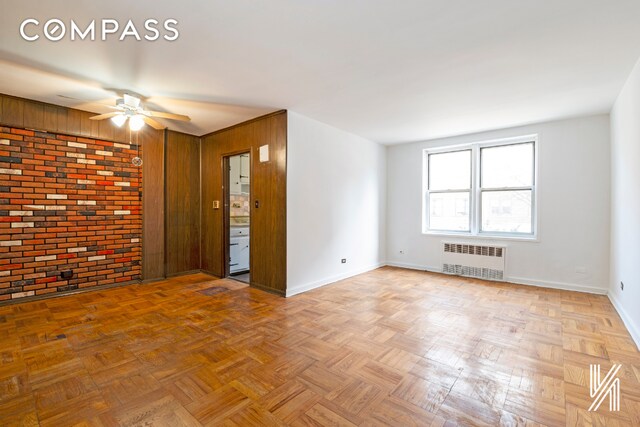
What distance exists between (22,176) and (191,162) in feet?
6.98

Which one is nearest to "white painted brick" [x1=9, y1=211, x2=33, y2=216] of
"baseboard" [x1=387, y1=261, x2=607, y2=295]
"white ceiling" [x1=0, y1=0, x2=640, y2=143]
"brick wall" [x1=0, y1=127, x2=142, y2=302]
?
"brick wall" [x1=0, y1=127, x2=142, y2=302]

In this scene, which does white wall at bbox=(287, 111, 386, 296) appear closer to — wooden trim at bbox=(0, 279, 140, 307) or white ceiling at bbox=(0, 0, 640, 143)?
white ceiling at bbox=(0, 0, 640, 143)

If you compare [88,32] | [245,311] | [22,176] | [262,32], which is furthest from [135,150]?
[262,32]

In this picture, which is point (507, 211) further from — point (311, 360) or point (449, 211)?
point (311, 360)

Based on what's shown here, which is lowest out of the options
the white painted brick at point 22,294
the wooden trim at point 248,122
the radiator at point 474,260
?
the white painted brick at point 22,294

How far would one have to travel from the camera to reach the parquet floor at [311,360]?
166cm

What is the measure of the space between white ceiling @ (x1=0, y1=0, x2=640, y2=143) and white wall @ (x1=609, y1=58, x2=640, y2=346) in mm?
266

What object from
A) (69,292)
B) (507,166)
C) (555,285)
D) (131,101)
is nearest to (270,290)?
(69,292)

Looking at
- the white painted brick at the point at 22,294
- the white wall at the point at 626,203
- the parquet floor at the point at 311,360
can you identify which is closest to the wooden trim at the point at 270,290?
the parquet floor at the point at 311,360

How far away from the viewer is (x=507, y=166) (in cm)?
475

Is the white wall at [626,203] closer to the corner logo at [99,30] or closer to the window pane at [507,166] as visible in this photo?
the window pane at [507,166]

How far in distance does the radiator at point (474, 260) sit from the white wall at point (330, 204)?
1.27m

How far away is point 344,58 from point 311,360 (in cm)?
246

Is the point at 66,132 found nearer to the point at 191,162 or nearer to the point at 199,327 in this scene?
the point at 191,162
